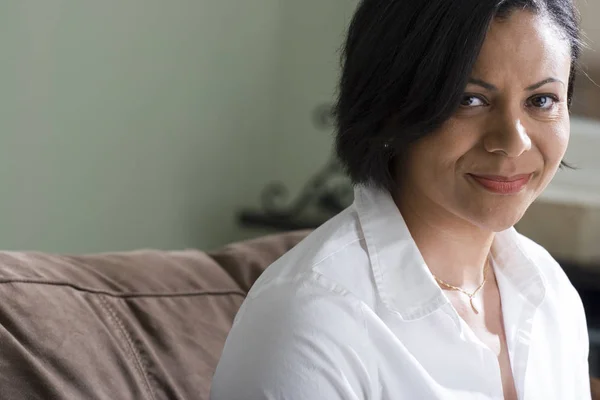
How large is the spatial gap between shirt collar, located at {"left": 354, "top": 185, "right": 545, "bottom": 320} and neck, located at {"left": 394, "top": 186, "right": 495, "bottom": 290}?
0.10 feet

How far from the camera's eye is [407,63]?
3.94ft

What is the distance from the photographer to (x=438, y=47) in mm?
1185

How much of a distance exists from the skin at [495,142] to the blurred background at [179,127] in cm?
129

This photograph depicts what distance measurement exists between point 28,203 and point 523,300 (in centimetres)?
156

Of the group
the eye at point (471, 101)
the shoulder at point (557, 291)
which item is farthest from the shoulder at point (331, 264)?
the shoulder at point (557, 291)

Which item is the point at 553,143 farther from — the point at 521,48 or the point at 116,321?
the point at 116,321

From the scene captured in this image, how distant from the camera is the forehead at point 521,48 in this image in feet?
3.97

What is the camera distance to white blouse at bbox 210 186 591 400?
116cm

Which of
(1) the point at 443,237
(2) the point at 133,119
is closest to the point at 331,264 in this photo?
(1) the point at 443,237

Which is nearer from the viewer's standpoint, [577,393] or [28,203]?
[577,393]

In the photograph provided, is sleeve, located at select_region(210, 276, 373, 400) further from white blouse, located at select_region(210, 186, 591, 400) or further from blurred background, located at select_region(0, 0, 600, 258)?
blurred background, located at select_region(0, 0, 600, 258)

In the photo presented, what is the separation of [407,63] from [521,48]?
0.14 m

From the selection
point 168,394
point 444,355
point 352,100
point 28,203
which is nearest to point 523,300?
point 444,355

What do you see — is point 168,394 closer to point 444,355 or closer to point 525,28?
point 444,355
